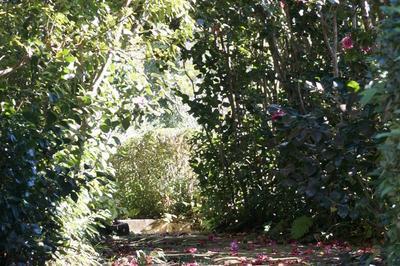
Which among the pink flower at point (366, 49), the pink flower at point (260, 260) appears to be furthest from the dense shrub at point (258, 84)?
the pink flower at point (260, 260)

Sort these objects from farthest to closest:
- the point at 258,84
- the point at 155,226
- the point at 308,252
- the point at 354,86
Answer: the point at 155,226
the point at 258,84
the point at 308,252
the point at 354,86

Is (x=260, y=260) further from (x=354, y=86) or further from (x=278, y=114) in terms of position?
(x=354, y=86)

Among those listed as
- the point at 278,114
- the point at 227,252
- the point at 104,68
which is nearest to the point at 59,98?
the point at 104,68

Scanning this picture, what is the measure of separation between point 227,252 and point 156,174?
599 cm

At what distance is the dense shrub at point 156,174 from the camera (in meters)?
11.6

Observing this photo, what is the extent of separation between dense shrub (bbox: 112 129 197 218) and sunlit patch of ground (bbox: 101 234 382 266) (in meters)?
3.66

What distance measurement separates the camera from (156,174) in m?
11.9

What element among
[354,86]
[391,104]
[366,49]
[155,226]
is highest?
[366,49]

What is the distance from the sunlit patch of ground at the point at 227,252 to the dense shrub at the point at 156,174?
3.66m

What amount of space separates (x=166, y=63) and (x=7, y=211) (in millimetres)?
3066

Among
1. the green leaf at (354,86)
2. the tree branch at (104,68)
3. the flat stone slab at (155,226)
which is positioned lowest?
the flat stone slab at (155,226)

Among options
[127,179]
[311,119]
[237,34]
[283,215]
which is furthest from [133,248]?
[127,179]

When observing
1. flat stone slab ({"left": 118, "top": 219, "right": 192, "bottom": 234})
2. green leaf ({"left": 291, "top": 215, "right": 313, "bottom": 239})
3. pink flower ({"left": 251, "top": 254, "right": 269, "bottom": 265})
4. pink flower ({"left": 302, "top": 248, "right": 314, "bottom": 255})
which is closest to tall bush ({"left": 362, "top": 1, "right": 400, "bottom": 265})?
pink flower ({"left": 251, "top": 254, "right": 269, "bottom": 265})

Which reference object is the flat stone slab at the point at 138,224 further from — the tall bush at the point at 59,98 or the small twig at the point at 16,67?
the small twig at the point at 16,67
